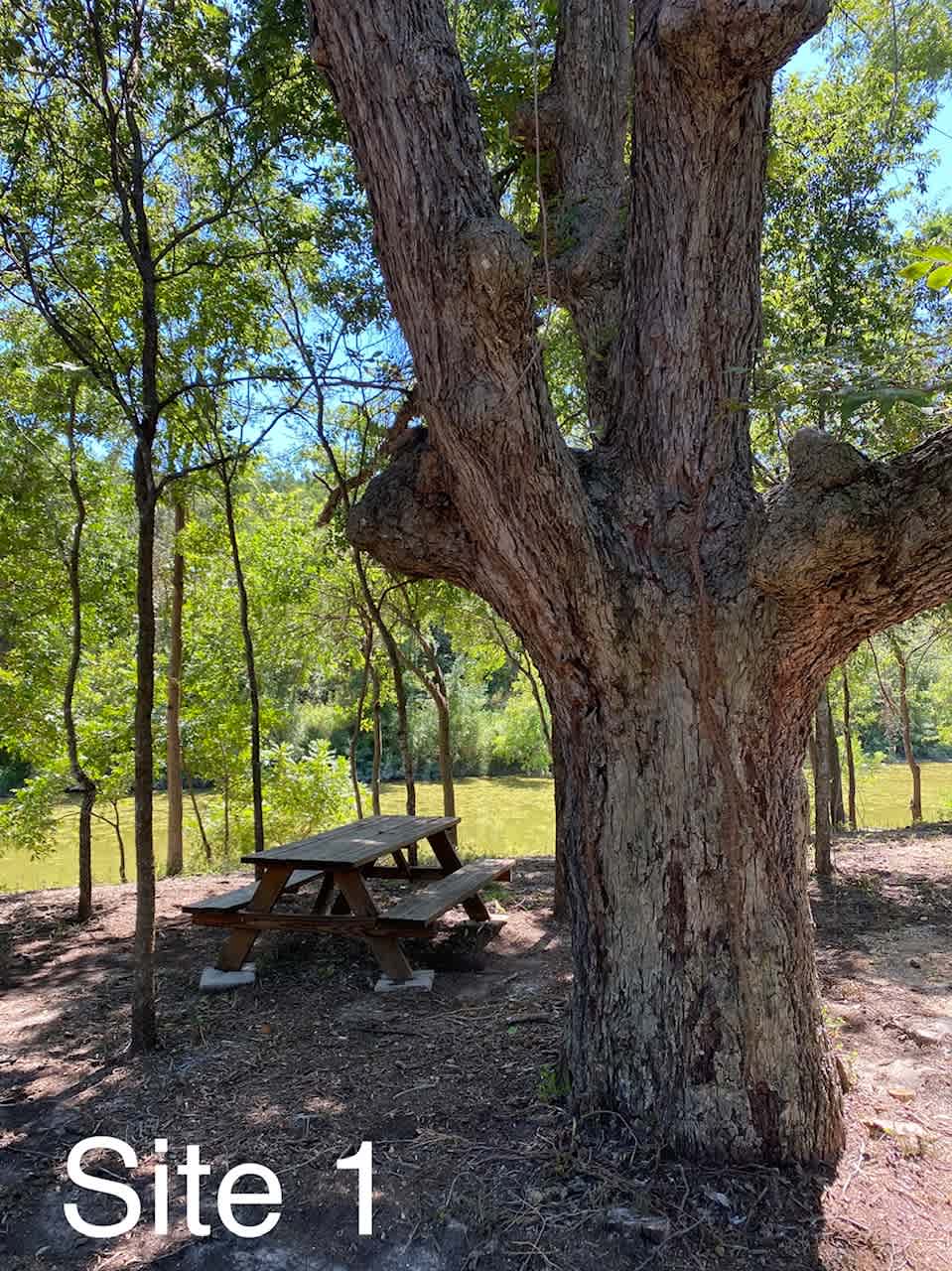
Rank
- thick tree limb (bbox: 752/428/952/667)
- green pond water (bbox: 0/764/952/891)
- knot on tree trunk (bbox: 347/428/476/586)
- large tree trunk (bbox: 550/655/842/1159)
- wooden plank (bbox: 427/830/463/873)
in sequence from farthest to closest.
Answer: green pond water (bbox: 0/764/952/891), wooden plank (bbox: 427/830/463/873), knot on tree trunk (bbox: 347/428/476/586), large tree trunk (bbox: 550/655/842/1159), thick tree limb (bbox: 752/428/952/667)

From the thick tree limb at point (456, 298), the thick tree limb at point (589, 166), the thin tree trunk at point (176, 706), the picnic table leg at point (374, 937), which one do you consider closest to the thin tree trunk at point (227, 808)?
the thin tree trunk at point (176, 706)

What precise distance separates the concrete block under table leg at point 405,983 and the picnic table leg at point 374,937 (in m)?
0.02

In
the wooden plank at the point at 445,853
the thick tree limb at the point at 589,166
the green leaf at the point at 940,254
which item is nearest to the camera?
the green leaf at the point at 940,254

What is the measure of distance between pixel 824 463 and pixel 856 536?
0.81ft

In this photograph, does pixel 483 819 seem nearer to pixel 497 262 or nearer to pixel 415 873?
pixel 415 873

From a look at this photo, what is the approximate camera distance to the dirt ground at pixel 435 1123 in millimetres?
2443

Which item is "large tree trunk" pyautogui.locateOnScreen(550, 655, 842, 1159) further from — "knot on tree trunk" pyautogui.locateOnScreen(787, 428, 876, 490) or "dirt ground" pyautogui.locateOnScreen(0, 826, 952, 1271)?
"knot on tree trunk" pyautogui.locateOnScreen(787, 428, 876, 490)

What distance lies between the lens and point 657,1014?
2760 mm

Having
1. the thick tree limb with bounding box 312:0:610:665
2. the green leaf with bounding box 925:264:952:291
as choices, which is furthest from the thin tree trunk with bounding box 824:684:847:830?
the green leaf with bounding box 925:264:952:291

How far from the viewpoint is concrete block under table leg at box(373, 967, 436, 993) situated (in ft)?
15.0

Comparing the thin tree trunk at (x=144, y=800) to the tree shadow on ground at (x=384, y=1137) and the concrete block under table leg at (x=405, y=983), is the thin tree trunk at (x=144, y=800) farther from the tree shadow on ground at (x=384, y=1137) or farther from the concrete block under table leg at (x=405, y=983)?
the concrete block under table leg at (x=405, y=983)

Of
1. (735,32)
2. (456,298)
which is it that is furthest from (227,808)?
(735,32)

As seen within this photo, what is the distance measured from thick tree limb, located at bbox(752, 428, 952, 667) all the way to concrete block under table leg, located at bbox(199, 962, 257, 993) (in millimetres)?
3616

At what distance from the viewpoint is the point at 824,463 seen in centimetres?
253
